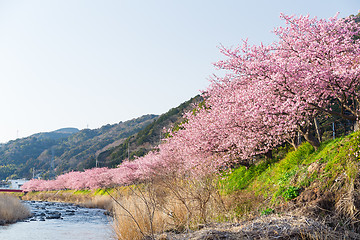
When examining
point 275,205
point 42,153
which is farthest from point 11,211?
point 42,153

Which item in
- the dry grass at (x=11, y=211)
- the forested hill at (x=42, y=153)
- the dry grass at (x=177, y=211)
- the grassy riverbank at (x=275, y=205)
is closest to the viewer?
the grassy riverbank at (x=275, y=205)

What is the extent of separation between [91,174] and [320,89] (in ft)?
202

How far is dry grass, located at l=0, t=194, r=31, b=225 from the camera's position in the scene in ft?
69.9

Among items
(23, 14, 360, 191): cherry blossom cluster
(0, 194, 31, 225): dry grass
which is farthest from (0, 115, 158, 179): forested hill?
(23, 14, 360, 191): cherry blossom cluster

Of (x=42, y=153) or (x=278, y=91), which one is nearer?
(x=278, y=91)

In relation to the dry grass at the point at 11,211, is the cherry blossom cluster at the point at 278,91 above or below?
above

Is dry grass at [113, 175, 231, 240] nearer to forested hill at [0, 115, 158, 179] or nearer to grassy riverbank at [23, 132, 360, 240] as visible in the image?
grassy riverbank at [23, 132, 360, 240]

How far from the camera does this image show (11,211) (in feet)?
73.0

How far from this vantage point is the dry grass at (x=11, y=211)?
2130cm

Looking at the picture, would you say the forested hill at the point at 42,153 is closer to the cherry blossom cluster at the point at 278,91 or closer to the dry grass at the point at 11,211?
the dry grass at the point at 11,211

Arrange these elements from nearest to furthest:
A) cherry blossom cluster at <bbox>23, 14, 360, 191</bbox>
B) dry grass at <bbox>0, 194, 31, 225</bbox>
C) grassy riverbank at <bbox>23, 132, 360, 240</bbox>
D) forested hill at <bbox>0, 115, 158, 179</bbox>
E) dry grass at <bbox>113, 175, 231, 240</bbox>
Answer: grassy riverbank at <bbox>23, 132, 360, 240</bbox> < dry grass at <bbox>113, 175, 231, 240</bbox> < cherry blossom cluster at <bbox>23, 14, 360, 191</bbox> < dry grass at <bbox>0, 194, 31, 225</bbox> < forested hill at <bbox>0, 115, 158, 179</bbox>

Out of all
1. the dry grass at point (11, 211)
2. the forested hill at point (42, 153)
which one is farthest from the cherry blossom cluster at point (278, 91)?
the forested hill at point (42, 153)

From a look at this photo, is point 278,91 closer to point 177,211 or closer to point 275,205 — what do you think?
point 275,205

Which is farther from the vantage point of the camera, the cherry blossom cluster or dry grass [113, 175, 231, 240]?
the cherry blossom cluster
